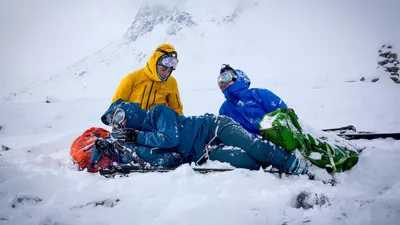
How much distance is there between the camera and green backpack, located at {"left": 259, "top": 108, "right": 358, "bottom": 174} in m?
2.82

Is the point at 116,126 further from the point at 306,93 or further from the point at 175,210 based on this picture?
the point at 306,93

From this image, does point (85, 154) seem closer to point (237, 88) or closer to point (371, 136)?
point (237, 88)

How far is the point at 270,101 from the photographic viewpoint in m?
4.20

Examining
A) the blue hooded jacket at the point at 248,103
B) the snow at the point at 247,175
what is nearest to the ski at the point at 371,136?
the snow at the point at 247,175

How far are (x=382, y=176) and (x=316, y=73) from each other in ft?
54.5

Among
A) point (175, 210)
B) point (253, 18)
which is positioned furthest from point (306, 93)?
point (253, 18)

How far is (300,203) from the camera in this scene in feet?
6.93

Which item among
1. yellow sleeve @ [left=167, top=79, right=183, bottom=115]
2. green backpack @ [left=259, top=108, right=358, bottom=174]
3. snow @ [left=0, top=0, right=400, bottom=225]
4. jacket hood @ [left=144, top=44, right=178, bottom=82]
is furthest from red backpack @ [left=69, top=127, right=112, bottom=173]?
green backpack @ [left=259, top=108, right=358, bottom=174]

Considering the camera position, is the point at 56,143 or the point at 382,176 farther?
the point at 56,143

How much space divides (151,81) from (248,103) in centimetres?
174

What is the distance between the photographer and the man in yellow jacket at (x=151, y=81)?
4.32 m

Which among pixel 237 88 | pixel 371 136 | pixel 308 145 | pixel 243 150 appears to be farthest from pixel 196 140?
pixel 371 136

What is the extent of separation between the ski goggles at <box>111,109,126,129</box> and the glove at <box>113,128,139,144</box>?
0.08m

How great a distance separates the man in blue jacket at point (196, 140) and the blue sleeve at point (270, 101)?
3.86 feet
